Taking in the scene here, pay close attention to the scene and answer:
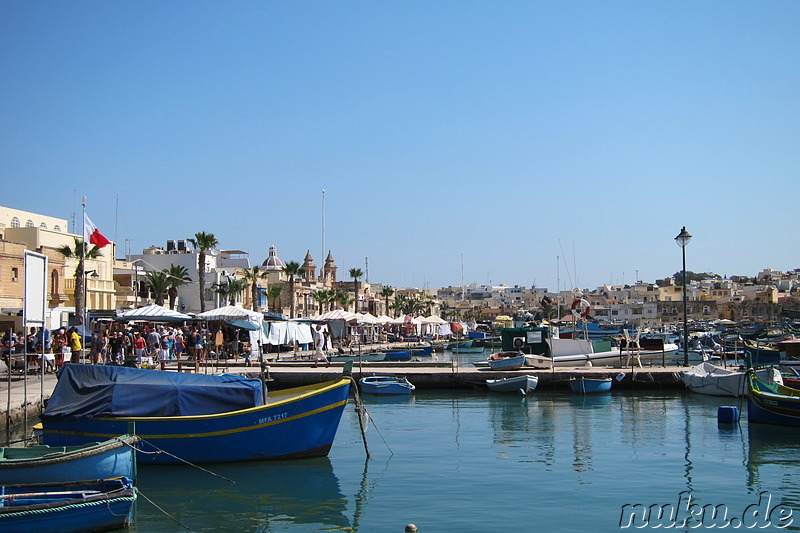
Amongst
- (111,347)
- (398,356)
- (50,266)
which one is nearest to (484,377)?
(111,347)

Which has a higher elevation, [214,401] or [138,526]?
[214,401]

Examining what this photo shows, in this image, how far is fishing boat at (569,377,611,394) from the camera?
36.8 m

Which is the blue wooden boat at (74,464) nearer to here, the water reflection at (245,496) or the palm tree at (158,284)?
the water reflection at (245,496)

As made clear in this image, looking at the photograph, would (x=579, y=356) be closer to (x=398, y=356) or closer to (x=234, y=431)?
(x=398, y=356)

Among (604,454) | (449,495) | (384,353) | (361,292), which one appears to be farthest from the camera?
(361,292)

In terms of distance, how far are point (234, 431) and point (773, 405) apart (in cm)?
1782

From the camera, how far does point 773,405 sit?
25891 mm

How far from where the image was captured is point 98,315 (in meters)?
48.1

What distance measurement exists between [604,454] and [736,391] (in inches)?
631

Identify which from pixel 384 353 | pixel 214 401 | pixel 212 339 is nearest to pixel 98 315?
pixel 212 339

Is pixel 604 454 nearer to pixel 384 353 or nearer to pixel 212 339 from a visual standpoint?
pixel 212 339

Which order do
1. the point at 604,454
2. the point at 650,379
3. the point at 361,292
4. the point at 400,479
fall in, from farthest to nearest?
the point at 361,292 < the point at 650,379 < the point at 604,454 < the point at 400,479

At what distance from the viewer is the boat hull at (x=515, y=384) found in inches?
1452

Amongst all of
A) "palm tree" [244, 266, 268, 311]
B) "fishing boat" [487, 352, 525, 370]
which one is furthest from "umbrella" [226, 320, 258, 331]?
"palm tree" [244, 266, 268, 311]
